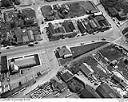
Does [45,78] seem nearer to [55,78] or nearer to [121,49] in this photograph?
[55,78]

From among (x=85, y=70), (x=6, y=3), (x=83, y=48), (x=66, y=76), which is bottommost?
(x=66, y=76)

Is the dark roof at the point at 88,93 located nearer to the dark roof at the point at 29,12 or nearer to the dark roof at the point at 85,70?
the dark roof at the point at 85,70

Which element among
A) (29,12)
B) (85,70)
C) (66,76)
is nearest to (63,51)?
(66,76)

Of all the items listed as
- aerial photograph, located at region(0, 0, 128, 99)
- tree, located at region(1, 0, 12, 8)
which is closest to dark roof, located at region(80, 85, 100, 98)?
aerial photograph, located at region(0, 0, 128, 99)

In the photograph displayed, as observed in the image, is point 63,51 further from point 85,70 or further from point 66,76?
point 85,70

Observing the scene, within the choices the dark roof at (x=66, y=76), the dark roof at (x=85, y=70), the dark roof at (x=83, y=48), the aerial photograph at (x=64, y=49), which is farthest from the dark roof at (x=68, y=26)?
the dark roof at (x=66, y=76)

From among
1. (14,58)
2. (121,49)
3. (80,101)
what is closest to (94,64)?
(121,49)

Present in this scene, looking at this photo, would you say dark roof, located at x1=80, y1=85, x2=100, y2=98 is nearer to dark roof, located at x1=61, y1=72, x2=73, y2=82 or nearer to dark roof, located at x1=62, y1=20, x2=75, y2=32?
dark roof, located at x1=61, y1=72, x2=73, y2=82
